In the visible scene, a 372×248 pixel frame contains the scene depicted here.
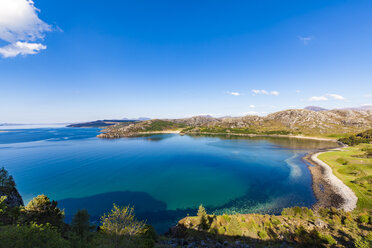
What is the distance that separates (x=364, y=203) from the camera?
39188mm

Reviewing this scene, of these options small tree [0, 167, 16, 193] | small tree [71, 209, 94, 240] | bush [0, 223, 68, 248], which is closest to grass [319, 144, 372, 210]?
small tree [71, 209, 94, 240]

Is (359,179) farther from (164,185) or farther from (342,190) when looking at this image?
(164,185)

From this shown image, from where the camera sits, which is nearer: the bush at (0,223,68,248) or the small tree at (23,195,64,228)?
the bush at (0,223,68,248)

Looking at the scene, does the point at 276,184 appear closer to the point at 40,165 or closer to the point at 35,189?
the point at 35,189

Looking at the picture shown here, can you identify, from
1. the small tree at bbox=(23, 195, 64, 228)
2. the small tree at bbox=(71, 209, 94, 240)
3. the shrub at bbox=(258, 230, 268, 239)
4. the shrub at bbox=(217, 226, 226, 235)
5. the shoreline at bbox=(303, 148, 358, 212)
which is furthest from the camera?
the shoreline at bbox=(303, 148, 358, 212)

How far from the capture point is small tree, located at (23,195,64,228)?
24.7m

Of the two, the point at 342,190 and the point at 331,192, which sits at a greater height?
the point at 342,190

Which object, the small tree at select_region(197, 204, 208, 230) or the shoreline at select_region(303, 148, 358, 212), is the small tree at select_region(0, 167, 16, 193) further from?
the shoreline at select_region(303, 148, 358, 212)

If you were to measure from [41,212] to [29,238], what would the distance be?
15807 millimetres

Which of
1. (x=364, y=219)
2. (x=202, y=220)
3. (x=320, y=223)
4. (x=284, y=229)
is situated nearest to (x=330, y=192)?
(x=364, y=219)

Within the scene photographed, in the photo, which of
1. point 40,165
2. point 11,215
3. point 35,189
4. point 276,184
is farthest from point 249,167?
point 40,165

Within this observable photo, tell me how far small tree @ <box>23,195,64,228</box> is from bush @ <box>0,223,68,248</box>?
43.1 ft

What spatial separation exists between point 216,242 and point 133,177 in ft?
159

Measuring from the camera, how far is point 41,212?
1004 inches
